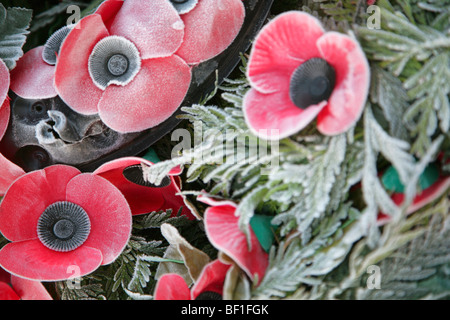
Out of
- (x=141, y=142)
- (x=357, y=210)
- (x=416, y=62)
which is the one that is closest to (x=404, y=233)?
(x=357, y=210)

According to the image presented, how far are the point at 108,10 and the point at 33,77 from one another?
0.38ft

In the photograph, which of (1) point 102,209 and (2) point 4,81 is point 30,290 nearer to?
(1) point 102,209

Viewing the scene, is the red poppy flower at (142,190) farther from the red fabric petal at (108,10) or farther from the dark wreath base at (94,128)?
the red fabric petal at (108,10)

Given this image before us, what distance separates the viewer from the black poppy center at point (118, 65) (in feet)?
1.46

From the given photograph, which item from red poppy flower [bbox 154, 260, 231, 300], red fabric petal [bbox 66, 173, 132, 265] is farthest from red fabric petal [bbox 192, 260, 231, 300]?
red fabric petal [bbox 66, 173, 132, 265]

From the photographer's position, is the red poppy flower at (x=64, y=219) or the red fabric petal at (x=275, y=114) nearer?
the red fabric petal at (x=275, y=114)

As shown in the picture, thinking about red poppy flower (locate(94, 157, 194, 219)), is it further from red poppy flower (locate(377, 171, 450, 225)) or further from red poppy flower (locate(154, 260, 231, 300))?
Result: red poppy flower (locate(377, 171, 450, 225))

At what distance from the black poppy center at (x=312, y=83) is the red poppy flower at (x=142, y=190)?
18cm

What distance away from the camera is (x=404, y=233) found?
1.11 feet

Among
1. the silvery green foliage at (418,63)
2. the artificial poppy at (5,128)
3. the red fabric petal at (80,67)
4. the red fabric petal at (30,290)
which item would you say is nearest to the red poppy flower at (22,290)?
the red fabric petal at (30,290)

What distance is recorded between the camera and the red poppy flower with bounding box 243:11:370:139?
0.33 metres

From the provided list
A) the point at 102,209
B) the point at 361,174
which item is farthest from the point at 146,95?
the point at 361,174

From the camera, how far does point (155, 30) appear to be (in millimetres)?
438
